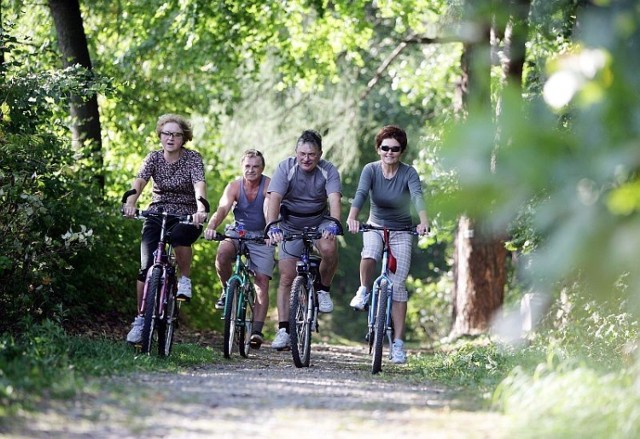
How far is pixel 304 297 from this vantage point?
9.79 metres

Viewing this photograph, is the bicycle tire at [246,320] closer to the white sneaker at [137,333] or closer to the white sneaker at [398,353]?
the white sneaker at [137,333]

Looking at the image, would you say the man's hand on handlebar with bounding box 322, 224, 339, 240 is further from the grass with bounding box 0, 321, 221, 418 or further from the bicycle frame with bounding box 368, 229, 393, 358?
the grass with bounding box 0, 321, 221, 418

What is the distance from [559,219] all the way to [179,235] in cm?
559

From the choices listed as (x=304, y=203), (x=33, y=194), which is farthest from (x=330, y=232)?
(x=33, y=194)

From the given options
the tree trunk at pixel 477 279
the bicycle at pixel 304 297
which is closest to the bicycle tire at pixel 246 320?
the bicycle at pixel 304 297

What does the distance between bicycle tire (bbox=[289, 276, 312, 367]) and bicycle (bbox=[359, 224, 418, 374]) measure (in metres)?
0.51

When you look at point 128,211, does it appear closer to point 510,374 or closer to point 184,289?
point 184,289

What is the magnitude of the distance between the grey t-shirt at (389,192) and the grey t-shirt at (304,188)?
0.98ft

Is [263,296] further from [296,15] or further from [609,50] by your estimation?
[296,15]

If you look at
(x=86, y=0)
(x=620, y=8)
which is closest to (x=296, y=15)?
(x=86, y=0)

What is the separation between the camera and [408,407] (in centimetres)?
664

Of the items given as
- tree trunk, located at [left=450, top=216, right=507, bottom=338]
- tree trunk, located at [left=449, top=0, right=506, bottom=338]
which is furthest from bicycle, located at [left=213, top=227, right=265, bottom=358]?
tree trunk, located at [left=450, top=216, right=507, bottom=338]

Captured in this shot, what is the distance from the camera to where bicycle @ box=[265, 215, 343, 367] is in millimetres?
9656

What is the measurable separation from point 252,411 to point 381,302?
11.1 ft
